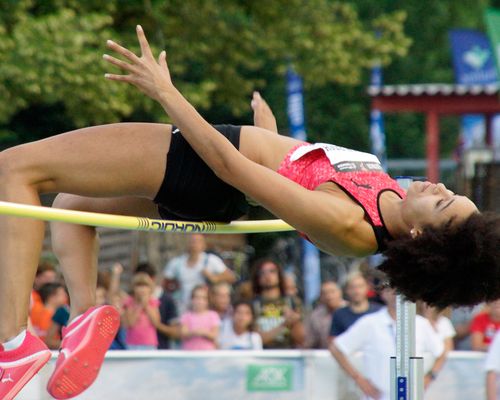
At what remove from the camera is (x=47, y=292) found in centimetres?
917

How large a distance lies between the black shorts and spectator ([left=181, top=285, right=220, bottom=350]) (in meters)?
4.25

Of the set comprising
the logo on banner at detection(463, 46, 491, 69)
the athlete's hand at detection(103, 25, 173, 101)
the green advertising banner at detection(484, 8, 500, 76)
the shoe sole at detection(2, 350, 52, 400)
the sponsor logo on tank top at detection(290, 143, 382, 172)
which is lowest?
the shoe sole at detection(2, 350, 52, 400)

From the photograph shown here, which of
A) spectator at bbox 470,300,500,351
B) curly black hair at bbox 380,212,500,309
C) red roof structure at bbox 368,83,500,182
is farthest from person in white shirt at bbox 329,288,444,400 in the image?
red roof structure at bbox 368,83,500,182

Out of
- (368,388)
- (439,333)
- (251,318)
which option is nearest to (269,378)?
(368,388)

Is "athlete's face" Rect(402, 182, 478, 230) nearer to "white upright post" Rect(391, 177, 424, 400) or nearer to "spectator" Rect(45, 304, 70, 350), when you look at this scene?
"white upright post" Rect(391, 177, 424, 400)

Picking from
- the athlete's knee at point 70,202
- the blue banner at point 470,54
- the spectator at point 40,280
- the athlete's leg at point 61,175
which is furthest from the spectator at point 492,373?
the blue banner at point 470,54

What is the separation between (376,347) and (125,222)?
3.59 metres

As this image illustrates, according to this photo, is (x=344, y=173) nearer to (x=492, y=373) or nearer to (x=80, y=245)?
(x=80, y=245)

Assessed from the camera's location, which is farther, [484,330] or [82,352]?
[484,330]

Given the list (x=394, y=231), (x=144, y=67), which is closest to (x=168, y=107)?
(x=144, y=67)

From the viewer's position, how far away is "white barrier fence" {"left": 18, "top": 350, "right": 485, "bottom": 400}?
811 cm

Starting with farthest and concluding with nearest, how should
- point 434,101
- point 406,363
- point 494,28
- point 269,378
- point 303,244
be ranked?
point 434,101 → point 303,244 → point 494,28 → point 269,378 → point 406,363

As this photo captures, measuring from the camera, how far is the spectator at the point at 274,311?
981cm

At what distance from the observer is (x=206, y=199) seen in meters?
5.01
